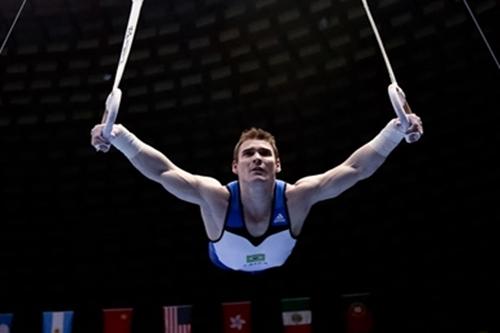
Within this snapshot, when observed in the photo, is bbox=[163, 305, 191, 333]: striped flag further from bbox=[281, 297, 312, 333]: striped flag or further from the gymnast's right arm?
the gymnast's right arm

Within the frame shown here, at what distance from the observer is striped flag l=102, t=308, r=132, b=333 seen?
7.80 metres

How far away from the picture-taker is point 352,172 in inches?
170

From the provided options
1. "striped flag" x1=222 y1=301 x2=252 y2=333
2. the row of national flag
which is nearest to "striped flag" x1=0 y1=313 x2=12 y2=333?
the row of national flag

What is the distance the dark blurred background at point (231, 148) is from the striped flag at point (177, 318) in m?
0.41

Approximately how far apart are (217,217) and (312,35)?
150 inches

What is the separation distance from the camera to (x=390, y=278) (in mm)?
7914

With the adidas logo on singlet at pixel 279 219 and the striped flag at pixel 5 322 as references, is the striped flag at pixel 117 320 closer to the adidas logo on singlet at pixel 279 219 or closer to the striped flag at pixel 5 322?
the striped flag at pixel 5 322

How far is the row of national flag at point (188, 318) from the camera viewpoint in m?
7.65

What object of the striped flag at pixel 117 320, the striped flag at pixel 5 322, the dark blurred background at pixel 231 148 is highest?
the dark blurred background at pixel 231 148

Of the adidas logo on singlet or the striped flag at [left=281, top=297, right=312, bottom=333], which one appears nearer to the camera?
the adidas logo on singlet

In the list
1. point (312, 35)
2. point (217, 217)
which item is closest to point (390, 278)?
point (312, 35)

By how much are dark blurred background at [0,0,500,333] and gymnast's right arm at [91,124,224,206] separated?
3.72m

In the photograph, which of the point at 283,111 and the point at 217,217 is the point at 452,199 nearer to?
the point at 283,111

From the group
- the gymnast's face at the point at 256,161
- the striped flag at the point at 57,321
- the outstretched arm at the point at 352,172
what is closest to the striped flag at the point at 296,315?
the striped flag at the point at 57,321
